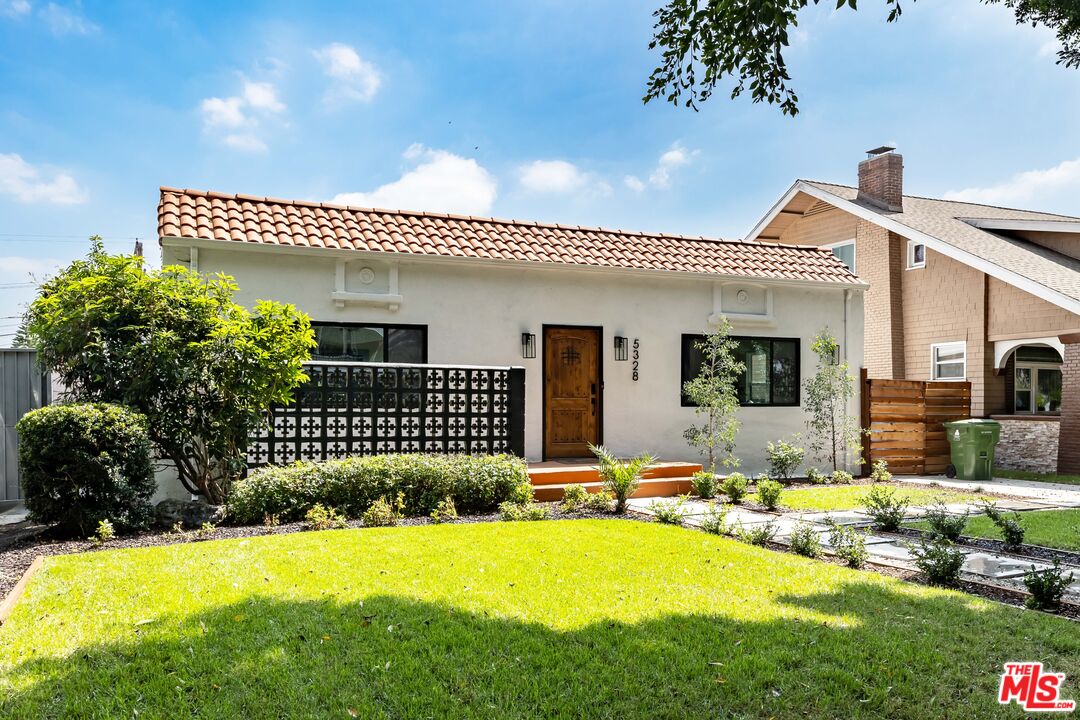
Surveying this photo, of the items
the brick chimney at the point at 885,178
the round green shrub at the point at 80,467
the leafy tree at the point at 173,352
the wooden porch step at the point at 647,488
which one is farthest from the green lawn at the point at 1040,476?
the round green shrub at the point at 80,467

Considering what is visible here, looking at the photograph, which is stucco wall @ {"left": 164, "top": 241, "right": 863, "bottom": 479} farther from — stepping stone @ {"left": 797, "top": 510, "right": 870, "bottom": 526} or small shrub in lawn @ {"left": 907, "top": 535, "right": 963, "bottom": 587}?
small shrub in lawn @ {"left": 907, "top": 535, "right": 963, "bottom": 587}

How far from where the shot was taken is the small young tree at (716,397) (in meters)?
11.8

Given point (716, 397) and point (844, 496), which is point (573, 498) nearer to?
point (716, 397)

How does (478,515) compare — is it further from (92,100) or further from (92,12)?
(92,100)

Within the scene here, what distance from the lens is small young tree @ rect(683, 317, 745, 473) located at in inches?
466

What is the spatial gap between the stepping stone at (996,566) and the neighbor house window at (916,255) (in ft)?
46.2

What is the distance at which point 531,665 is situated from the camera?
3.68 metres

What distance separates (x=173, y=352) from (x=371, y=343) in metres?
3.21

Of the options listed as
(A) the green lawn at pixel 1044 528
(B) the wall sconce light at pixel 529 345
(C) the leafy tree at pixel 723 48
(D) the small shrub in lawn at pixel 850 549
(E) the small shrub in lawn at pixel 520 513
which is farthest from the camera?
(B) the wall sconce light at pixel 529 345

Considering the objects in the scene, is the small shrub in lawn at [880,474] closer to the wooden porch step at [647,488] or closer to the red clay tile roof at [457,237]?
the red clay tile roof at [457,237]

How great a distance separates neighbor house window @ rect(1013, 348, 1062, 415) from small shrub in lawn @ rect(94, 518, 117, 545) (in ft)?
63.2

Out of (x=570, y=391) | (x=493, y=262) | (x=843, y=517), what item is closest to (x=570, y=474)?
(x=570, y=391)

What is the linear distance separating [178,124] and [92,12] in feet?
10.6

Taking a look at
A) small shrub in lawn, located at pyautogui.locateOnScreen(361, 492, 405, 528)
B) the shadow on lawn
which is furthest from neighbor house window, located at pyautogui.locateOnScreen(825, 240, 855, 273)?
the shadow on lawn
